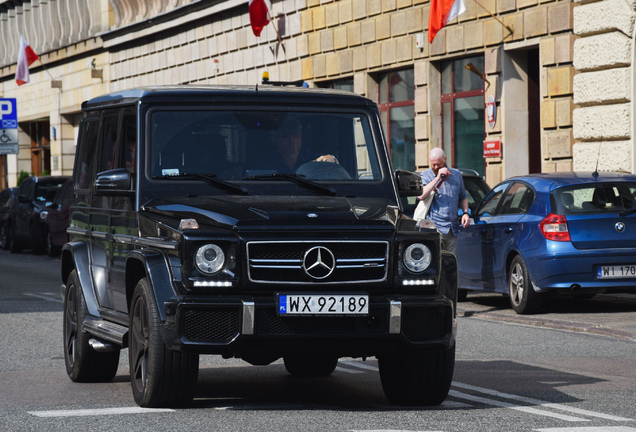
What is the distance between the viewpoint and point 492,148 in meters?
24.4

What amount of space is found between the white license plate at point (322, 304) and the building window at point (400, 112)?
20.4m

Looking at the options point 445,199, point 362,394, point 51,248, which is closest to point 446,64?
point 51,248

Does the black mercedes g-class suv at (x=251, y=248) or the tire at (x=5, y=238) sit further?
the tire at (x=5, y=238)

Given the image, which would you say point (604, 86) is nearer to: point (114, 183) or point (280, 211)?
point (114, 183)

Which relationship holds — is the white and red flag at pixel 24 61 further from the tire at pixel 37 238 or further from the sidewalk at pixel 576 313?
the sidewalk at pixel 576 313

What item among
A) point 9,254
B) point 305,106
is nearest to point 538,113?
point 9,254

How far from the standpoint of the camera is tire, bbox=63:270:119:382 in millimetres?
9359

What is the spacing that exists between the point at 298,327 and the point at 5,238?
2680 centimetres

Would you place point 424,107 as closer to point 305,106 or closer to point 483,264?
point 483,264

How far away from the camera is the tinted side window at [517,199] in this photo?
1503 cm

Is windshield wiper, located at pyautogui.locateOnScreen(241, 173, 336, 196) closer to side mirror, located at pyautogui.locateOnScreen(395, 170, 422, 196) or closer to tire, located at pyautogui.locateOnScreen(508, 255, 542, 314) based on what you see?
side mirror, located at pyautogui.locateOnScreen(395, 170, 422, 196)

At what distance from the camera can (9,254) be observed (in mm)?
31625

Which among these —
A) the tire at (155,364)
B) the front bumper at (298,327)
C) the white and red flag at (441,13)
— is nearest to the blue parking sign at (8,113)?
the white and red flag at (441,13)

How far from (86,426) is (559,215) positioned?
8.08 m
